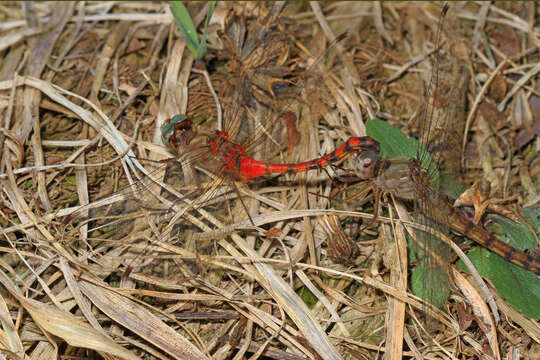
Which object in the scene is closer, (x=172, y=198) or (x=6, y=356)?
(x=6, y=356)

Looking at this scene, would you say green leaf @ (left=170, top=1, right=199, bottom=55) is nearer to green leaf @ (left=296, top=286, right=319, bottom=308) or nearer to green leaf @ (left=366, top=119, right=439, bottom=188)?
green leaf @ (left=366, top=119, right=439, bottom=188)

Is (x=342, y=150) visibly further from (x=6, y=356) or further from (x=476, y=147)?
(x=6, y=356)

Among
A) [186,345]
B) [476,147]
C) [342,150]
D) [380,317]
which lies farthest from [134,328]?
[476,147]

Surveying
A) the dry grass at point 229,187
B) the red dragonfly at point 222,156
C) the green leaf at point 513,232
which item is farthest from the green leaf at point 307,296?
the green leaf at point 513,232

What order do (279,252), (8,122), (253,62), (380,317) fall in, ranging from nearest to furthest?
1. (380,317)
2. (279,252)
3. (8,122)
4. (253,62)

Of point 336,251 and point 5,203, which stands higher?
point 5,203

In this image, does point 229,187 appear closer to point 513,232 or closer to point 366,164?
point 366,164

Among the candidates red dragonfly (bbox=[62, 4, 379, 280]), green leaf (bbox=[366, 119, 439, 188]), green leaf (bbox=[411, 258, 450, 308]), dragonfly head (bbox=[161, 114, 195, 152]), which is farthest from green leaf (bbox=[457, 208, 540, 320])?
dragonfly head (bbox=[161, 114, 195, 152])

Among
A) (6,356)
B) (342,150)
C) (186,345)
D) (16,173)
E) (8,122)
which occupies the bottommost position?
(186,345)
